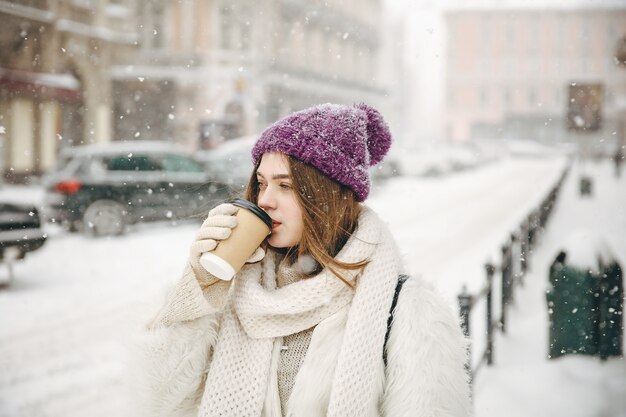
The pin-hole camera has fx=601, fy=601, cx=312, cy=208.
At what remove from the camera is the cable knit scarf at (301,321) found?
5.65 feet

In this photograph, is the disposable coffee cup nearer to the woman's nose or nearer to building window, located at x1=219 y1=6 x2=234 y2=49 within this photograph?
the woman's nose

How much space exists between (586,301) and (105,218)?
9.89m

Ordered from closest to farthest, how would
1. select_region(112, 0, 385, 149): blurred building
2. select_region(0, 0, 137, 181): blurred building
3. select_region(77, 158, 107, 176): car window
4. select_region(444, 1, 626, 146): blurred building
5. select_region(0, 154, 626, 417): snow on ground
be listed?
select_region(0, 154, 626, 417): snow on ground
select_region(77, 158, 107, 176): car window
select_region(0, 0, 137, 181): blurred building
select_region(112, 0, 385, 149): blurred building
select_region(444, 1, 626, 146): blurred building

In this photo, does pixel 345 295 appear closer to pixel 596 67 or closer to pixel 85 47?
pixel 85 47

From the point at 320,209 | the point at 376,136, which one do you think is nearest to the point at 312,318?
the point at 320,209

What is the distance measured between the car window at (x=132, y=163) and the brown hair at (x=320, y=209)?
36.4 ft

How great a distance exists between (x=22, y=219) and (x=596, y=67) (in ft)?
238

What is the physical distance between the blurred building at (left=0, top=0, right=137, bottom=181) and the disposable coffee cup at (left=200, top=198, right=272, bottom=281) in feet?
64.0

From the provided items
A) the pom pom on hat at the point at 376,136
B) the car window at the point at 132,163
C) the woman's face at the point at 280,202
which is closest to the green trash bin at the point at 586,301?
the pom pom on hat at the point at 376,136

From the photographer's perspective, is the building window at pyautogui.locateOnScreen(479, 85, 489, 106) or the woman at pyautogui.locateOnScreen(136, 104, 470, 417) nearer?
the woman at pyautogui.locateOnScreen(136, 104, 470, 417)

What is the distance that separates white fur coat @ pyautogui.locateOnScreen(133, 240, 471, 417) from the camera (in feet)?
5.55

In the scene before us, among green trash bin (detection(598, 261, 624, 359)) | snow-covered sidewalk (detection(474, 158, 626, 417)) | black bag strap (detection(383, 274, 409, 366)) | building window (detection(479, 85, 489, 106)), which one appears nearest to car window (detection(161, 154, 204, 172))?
snow-covered sidewalk (detection(474, 158, 626, 417))

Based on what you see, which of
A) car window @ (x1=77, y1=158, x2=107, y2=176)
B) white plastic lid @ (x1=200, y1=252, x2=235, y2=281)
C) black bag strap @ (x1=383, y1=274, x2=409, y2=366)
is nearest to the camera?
white plastic lid @ (x1=200, y1=252, x2=235, y2=281)

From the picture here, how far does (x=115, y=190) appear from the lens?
12.3 meters
